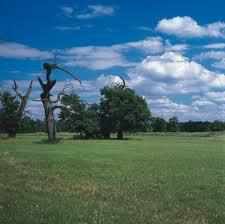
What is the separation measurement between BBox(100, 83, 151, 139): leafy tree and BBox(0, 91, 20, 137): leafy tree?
62.9ft

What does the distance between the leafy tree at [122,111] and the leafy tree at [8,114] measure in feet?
62.9

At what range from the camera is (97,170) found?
2633 centimetres

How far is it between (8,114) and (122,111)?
23025 millimetres

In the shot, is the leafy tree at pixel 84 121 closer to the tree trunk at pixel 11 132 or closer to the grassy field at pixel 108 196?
the tree trunk at pixel 11 132

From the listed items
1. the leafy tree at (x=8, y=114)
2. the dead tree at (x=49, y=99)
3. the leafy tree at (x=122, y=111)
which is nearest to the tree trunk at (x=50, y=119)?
the dead tree at (x=49, y=99)

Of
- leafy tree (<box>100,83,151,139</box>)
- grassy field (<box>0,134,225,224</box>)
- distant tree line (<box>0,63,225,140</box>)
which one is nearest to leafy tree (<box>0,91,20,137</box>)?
distant tree line (<box>0,63,225,140</box>)

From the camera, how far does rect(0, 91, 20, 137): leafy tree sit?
3521 inches

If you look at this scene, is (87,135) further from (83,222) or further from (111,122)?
(83,222)

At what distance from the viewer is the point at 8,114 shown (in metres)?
91.0

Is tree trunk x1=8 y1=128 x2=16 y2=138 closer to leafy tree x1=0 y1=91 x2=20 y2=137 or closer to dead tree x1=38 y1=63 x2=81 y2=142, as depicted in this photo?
leafy tree x1=0 y1=91 x2=20 y2=137

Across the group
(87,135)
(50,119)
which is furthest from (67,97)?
(87,135)

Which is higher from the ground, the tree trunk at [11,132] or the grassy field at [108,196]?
the tree trunk at [11,132]

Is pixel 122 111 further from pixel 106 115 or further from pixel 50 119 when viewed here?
pixel 50 119

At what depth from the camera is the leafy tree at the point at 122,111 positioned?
102 metres
